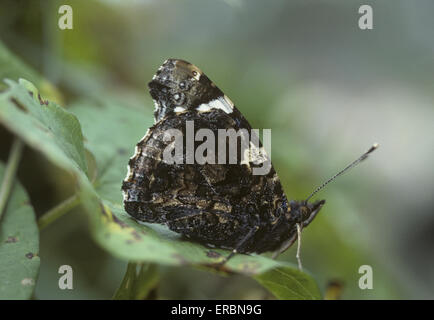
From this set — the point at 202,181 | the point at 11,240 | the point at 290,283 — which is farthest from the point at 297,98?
the point at 11,240

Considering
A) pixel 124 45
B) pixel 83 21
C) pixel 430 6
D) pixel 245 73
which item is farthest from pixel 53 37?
pixel 430 6

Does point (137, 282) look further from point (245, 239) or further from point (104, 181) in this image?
point (104, 181)

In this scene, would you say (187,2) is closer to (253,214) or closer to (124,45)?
(124,45)

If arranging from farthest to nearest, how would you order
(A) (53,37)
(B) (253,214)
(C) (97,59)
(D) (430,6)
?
(D) (430,6), (C) (97,59), (A) (53,37), (B) (253,214)

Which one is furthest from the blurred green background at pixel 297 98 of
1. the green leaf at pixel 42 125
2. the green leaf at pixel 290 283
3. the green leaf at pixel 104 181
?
the green leaf at pixel 42 125

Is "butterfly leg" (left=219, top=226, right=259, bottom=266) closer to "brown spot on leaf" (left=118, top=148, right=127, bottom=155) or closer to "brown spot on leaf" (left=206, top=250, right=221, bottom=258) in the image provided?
"brown spot on leaf" (left=206, top=250, right=221, bottom=258)

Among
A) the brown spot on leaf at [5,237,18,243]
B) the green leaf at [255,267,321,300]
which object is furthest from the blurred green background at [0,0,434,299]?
the brown spot on leaf at [5,237,18,243]
